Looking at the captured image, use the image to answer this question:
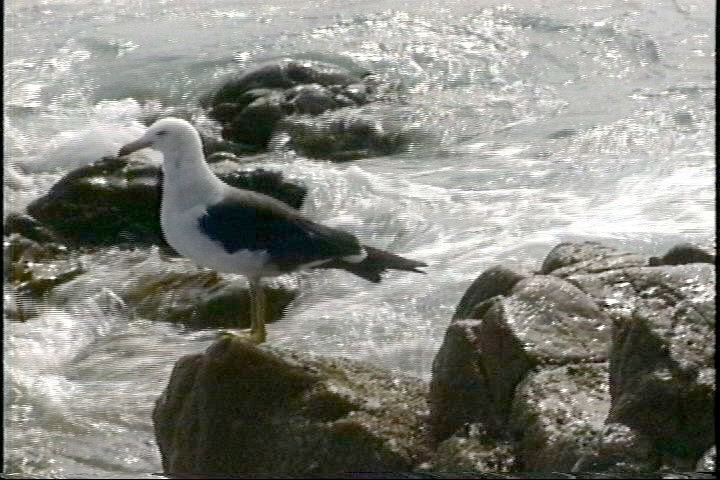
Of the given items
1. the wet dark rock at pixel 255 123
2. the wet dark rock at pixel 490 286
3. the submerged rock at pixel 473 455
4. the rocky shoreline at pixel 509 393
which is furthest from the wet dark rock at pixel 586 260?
the wet dark rock at pixel 255 123

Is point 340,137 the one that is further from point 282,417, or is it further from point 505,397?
point 505,397

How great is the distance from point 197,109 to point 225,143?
1.22 metres

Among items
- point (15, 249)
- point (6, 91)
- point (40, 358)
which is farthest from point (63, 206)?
point (6, 91)

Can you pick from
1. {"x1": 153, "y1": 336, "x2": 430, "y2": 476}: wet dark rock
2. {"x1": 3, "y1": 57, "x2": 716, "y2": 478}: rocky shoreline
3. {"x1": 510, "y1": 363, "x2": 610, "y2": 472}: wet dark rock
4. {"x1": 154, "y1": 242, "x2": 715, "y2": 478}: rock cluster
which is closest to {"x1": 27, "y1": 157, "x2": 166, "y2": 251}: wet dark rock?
{"x1": 3, "y1": 57, "x2": 716, "y2": 478}: rocky shoreline

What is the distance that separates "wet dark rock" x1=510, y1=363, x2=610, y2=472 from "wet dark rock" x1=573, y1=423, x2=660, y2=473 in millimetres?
37

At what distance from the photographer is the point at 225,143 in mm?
12445

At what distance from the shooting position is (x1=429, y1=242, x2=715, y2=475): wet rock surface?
491cm

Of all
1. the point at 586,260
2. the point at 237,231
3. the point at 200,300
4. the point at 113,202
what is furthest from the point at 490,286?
the point at 113,202

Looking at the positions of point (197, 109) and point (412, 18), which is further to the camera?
point (412, 18)

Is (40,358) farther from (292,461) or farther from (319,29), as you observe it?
(319,29)

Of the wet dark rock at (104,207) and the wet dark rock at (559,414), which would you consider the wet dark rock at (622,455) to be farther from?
the wet dark rock at (104,207)

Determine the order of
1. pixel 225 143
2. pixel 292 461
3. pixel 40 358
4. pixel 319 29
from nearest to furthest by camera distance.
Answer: pixel 292 461, pixel 40 358, pixel 225 143, pixel 319 29

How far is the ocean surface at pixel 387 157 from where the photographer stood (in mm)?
7949

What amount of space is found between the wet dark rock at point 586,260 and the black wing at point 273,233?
3.22 feet
